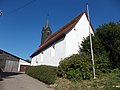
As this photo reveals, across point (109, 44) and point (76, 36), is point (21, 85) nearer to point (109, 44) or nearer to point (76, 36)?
point (109, 44)

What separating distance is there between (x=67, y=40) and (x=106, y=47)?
4.67 m

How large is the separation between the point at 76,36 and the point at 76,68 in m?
6.97

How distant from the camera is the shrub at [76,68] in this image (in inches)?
492

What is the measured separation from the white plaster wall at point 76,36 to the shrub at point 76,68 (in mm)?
3435

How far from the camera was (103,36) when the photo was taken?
54.1ft

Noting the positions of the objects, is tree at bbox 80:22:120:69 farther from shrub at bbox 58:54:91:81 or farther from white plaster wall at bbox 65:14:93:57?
shrub at bbox 58:54:91:81

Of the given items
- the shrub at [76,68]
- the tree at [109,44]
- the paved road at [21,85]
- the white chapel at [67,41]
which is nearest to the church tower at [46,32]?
the white chapel at [67,41]

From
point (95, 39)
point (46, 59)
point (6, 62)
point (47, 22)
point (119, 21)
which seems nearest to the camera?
point (95, 39)

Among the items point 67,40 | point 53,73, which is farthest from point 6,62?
point 53,73

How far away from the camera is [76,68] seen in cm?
1306

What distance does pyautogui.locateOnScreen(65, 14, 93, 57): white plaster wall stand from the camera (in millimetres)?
17734

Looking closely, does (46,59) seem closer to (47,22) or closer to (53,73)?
(53,73)

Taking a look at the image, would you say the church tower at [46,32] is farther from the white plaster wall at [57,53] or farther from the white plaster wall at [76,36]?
the white plaster wall at [76,36]

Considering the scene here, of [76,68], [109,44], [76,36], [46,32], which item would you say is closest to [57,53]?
[76,36]
